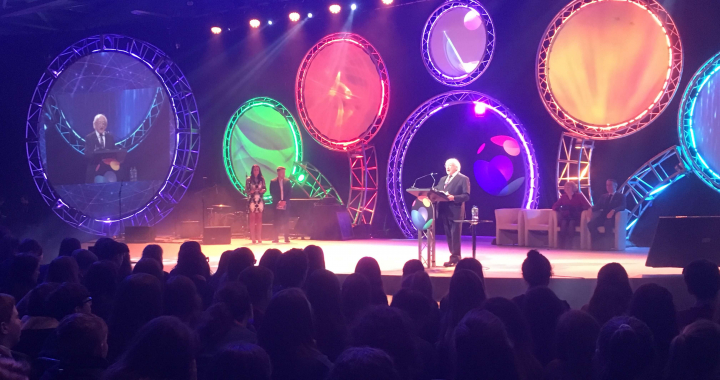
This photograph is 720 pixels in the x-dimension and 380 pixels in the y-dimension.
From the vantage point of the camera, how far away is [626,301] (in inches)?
150

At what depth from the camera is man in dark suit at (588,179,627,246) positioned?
10172 millimetres

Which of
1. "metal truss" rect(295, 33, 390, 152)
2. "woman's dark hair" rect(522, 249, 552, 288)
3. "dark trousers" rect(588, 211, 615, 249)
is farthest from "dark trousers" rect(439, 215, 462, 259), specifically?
"metal truss" rect(295, 33, 390, 152)

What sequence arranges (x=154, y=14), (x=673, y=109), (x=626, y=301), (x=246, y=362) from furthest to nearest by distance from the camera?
(x=154, y=14), (x=673, y=109), (x=626, y=301), (x=246, y=362)

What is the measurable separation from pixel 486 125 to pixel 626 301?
30.7 feet

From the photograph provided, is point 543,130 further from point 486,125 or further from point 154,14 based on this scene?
point 154,14

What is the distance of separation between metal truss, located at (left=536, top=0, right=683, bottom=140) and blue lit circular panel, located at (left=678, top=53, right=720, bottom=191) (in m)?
0.31

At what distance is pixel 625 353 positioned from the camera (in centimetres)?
249

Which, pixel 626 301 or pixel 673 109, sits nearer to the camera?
pixel 626 301

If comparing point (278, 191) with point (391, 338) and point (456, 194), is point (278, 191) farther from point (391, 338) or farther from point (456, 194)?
point (391, 338)

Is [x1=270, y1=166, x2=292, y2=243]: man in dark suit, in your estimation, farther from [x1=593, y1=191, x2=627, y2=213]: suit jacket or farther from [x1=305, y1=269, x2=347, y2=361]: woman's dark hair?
[x1=305, y1=269, x2=347, y2=361]: woman's dark hair

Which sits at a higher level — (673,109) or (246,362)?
(673,109)

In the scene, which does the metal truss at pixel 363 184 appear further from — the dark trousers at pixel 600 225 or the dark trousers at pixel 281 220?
the dark trousers at pixel 600 225

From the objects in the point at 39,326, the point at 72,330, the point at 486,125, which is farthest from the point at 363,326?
the point at 486,125

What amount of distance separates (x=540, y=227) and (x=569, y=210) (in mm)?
A: 629
